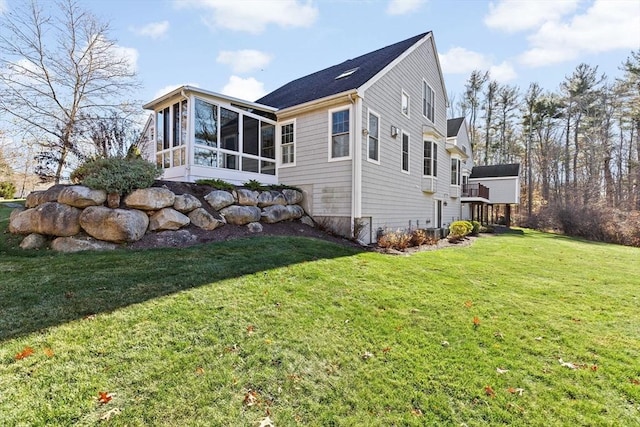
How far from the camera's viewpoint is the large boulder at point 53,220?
6.54 m

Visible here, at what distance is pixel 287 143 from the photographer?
11.8m

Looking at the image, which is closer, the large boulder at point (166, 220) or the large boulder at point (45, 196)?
the large boulder at point (45, 196)

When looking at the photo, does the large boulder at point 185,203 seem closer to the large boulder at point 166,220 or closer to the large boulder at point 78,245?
the large boulder at point 166,220

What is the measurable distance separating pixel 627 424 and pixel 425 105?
1454 centimetres

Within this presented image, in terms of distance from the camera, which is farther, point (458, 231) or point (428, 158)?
point (428, 158)

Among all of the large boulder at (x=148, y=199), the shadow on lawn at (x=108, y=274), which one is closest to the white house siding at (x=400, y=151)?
the shadow on lawn at (x=108, y=274)

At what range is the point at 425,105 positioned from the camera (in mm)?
14969

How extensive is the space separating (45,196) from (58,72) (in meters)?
14.0

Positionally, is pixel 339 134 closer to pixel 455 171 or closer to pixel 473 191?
pixel 455 171

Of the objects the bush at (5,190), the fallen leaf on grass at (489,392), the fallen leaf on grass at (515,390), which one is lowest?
the fallen leaf on grass at (515,390)

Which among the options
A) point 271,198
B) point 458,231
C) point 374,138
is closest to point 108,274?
point 271,198

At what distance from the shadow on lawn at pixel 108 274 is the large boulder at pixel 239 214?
1.47m

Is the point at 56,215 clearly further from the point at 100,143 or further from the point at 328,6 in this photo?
the point at 328,6

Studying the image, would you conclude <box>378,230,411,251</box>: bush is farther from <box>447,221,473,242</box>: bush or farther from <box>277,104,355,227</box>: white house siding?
<box>447,221,473,242</box>: bush
